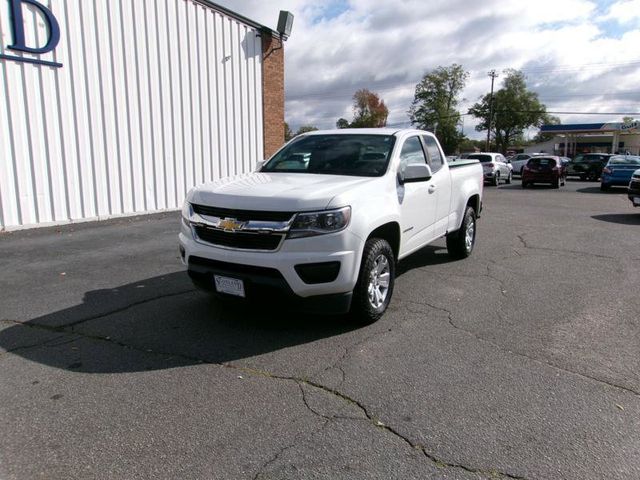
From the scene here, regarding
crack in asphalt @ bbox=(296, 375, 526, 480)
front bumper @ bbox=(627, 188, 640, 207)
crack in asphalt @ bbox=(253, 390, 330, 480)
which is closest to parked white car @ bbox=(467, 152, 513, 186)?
front bumper @ bbox=(627, 188, 640, 207)

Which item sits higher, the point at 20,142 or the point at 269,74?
the point at 269,74

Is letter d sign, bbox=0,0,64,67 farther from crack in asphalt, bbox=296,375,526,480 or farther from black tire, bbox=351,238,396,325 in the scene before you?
crack in asphalt, bbox=296,375,526,480

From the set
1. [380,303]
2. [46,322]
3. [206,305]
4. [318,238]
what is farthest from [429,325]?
[46,322]

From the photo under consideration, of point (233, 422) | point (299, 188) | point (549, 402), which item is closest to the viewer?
point (233, 422)

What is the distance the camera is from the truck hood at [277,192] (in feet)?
13.3

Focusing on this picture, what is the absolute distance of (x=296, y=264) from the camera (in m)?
3.98

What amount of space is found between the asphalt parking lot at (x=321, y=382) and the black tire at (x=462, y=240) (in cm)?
94

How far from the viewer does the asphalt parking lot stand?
8.78ft

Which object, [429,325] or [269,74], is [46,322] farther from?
[269,74]

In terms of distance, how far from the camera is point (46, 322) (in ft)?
15.6

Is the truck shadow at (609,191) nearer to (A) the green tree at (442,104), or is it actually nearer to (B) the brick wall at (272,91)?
(B) the brick wall at (272,91)

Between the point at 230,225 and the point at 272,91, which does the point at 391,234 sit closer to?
the point at 230,225

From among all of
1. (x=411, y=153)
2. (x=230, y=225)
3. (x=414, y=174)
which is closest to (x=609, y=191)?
(x=411, y=153)

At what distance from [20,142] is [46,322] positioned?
6.56m
